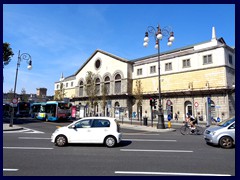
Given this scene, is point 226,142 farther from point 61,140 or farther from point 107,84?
point 107,84

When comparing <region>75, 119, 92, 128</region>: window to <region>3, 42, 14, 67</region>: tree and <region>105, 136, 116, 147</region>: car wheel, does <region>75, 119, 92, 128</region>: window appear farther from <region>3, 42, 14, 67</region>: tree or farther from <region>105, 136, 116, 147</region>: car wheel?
<region>3, 42, 14, 67</region>: tree

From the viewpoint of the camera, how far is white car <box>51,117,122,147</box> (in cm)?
960

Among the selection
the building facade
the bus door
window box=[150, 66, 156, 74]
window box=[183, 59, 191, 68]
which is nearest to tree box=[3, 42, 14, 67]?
the bus door

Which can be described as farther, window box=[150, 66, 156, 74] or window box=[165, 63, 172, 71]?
window box=[150, 66, 156, 74]

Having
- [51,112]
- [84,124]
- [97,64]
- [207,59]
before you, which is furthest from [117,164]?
[97,64]

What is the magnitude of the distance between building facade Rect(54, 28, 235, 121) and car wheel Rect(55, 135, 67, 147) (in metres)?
14.3

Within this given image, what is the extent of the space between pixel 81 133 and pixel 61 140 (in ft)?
3.69

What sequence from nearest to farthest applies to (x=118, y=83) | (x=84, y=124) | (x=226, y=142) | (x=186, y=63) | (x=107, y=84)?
1. (x=226, y=142)
2. (x=84, y=124)
3. (x=186, y=63)
4. (x=118, y=83)
5. (x=107, y=84)

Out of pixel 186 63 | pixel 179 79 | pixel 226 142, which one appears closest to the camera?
pixel 226 142

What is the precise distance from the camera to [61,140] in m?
9.70

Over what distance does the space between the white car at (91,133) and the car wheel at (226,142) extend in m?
5.28

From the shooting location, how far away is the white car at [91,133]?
960 cm

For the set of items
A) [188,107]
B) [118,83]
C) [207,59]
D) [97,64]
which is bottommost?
[188,107]
